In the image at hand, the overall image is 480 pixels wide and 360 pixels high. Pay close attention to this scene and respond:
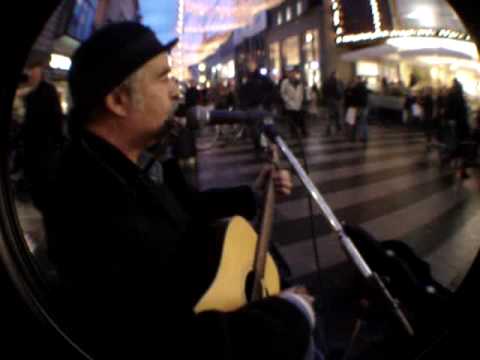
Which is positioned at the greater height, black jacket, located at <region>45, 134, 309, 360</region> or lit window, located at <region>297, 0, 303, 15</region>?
lit window, located at <region>297, 0, 303, 15</region>

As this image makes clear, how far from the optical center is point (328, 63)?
77 centimetres

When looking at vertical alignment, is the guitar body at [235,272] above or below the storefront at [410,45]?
below

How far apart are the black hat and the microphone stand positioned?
1.31 feet

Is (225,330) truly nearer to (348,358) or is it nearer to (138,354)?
(138,354)

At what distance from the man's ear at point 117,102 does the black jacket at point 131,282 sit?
84 mm

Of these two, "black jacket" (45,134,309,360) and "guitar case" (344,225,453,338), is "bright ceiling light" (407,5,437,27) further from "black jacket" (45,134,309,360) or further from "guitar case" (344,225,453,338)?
"black jacket" (45,134,309,360)

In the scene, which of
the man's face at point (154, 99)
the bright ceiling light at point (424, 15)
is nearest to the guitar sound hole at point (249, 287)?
the man's face at point (154, 99)

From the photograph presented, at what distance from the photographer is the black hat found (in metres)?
0.64

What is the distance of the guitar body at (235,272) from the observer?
0.78m

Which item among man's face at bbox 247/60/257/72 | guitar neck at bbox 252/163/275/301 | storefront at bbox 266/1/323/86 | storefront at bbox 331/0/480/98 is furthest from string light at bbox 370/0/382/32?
guitar neck at bbox 252/163/275/301

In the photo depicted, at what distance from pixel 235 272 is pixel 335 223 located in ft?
1.21

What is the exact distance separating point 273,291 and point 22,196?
0.68 m

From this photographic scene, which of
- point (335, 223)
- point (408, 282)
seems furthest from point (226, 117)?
point (408, 282)

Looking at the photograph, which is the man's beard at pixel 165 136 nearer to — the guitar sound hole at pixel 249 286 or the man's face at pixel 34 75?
the man's face at pixel 34 75
